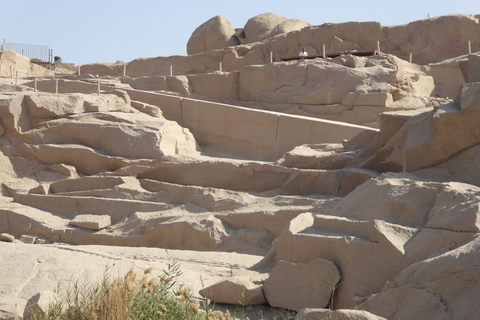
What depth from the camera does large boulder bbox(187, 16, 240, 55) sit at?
79.2 feet

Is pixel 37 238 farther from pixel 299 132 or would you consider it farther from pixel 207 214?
pixel 299 132

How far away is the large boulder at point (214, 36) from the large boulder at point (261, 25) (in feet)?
2.19

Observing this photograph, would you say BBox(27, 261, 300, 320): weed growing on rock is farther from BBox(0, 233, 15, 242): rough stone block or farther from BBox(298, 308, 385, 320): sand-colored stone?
BBox(0, 233, 15, 242): rough stone block

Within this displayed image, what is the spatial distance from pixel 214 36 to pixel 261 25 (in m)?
2.03

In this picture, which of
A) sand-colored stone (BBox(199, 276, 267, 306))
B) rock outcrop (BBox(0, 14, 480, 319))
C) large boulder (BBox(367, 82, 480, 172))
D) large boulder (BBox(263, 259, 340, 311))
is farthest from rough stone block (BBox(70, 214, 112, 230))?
large boulder (BBox(367, 82, 480, 172))

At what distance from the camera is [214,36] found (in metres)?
24.2

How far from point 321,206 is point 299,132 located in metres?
3.00

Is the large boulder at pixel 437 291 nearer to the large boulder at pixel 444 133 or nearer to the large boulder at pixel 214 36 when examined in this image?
the large boulder at pixel 444 133

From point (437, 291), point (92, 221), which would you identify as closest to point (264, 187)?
point (92, 221)

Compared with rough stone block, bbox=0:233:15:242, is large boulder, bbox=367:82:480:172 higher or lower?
higher

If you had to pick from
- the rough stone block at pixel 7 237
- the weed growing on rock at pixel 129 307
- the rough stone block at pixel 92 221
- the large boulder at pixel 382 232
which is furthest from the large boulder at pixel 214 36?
the weed growing on rock at pixel 129 307

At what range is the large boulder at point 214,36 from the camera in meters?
24.1

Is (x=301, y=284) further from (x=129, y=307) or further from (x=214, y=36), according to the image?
(x=214, y=36)

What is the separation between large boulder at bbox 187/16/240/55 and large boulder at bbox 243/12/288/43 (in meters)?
0.67
